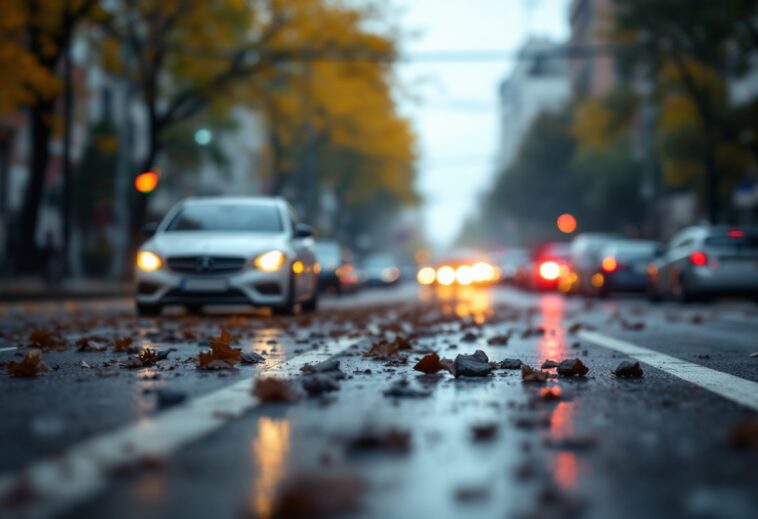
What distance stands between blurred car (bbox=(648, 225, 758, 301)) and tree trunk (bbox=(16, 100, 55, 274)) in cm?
1451

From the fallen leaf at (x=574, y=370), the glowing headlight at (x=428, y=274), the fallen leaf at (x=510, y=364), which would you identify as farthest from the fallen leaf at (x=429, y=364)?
the glowing headlight at (x=428, y=274)

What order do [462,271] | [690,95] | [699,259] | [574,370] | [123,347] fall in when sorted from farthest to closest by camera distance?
[462,271], [690,95], [699,259], [123,347], [574,370]

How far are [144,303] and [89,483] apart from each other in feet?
33.9

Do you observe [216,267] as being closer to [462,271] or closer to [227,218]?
[227,218]

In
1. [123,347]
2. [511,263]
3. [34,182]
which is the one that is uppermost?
[34,182]

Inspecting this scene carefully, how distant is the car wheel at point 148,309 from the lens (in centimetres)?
1361

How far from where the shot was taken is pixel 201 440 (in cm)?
420

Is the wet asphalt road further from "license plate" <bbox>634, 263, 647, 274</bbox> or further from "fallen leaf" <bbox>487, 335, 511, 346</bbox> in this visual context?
"license plate" <bbox>634, 263, 647, 274</bbox>

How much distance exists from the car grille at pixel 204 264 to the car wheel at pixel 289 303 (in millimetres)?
784

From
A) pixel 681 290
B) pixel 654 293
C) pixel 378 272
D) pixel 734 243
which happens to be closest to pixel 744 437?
pixel 734 243

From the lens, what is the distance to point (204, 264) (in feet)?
43.7

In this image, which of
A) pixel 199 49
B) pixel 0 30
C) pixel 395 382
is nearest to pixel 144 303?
pixel 395 382

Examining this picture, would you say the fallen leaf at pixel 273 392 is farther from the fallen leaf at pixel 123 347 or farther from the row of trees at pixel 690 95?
the row of trees at pixel 690 95

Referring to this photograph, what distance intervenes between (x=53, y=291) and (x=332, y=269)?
9948 mm
